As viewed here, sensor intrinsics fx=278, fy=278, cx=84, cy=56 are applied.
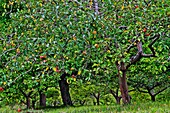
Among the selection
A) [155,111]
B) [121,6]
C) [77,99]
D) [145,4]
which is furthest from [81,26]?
[77,99]

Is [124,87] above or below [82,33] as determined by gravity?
below

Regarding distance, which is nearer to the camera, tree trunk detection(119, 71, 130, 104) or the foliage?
the foliage

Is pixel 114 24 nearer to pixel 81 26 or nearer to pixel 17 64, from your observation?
pixel 81 26

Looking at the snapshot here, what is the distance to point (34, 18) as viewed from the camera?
6828mm

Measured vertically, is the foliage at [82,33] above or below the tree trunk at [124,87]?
above

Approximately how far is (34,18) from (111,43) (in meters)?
2.03

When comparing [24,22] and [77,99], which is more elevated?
[24,22]

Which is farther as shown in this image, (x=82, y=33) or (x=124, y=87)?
(x=124, y=87)

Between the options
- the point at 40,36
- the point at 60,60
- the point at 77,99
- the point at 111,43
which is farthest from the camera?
the point at 77,99

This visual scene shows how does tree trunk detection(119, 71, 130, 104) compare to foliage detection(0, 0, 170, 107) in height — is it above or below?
below

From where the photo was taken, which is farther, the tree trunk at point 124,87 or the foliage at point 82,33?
the tree trunk at point 124,87

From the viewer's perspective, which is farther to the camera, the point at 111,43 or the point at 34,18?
the point at 34,18

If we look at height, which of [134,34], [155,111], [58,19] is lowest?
[155,111]

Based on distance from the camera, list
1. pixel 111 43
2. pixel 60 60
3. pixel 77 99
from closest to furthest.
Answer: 1. pixel 60 60
2. pixel 111 43
3. pixel 77 99
